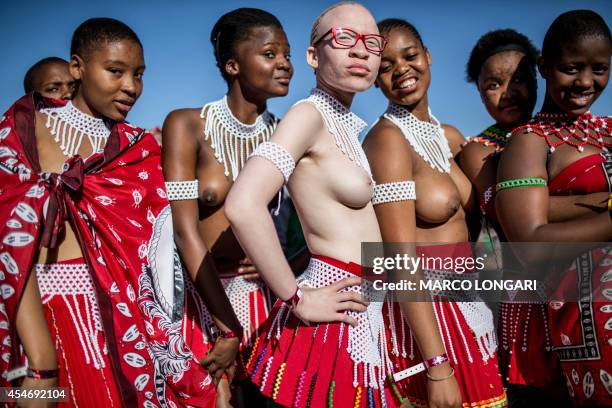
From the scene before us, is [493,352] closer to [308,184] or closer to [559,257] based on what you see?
[559,257]

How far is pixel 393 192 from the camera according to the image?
244 cm

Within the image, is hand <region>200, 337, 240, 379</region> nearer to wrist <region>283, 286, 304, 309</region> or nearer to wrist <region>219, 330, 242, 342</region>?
wrist <region>219, 330, 242, 342</region>

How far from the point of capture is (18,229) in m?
2.27

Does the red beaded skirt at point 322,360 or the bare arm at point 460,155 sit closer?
the red beaded skirt at point 322,360

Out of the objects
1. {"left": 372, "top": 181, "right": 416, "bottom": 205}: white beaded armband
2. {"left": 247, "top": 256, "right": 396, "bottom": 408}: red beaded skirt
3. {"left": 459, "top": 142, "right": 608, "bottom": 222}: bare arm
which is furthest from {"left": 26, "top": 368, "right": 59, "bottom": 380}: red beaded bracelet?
{"left": 459, "top": 142, "right": 608, "bottom": 222}: bare arm

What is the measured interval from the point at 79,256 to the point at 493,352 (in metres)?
2.15

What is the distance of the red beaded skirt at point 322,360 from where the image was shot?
2.16 metres

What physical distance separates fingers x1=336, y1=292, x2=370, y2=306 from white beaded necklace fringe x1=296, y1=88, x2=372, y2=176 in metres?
0.54

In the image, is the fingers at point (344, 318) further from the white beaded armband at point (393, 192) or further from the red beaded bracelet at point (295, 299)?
the white beaded armband at point (393, 192)

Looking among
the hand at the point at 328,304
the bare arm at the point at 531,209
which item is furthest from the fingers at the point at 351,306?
the bare arm at the point at 531,209

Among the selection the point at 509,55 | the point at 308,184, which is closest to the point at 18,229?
the point at 308,184

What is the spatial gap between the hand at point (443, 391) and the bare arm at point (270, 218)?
0.45 metres

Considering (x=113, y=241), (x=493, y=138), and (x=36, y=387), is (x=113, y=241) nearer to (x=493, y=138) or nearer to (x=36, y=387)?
(x=36, y=387)

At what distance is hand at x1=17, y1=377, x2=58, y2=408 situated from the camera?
2131mm
